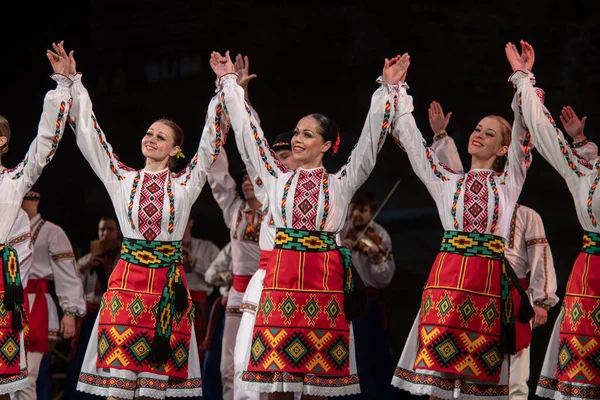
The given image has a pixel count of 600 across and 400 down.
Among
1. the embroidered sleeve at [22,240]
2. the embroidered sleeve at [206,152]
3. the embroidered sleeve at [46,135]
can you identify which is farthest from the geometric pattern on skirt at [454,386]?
the embroidered sleeve at [22,240]

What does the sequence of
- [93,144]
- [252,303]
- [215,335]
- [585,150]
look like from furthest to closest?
1. [215,335]
2. [252,303]
3. [585,150]
4. [93,144]

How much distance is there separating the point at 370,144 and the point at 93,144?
4.47ft

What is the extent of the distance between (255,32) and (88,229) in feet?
6.60

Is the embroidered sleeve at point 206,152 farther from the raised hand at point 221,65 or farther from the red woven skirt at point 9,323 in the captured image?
the red woven skirt at point 9,323

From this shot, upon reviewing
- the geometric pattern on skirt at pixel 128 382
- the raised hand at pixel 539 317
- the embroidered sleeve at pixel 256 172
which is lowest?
the geometric pattern on skirt at pixel 128 382

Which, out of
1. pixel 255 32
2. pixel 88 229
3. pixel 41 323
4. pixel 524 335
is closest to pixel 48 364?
pixel 41 323

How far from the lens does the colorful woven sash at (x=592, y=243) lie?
5.18 meters

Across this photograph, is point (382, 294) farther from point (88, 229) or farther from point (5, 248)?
point (5, 248)

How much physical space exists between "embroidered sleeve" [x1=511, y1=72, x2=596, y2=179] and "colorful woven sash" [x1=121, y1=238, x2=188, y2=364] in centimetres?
182

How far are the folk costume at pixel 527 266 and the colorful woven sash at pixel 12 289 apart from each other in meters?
2.80

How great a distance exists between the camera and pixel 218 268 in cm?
769

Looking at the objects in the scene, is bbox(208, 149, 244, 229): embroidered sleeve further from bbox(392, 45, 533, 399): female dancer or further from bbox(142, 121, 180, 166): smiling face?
bbox(392, 45, 533, 399): female dancer

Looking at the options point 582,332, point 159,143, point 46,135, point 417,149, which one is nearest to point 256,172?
point 159,143

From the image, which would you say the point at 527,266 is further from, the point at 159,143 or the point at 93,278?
the point at 93,278
